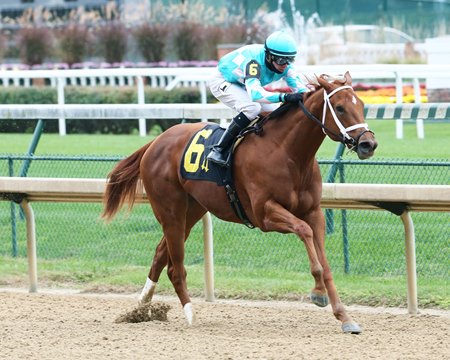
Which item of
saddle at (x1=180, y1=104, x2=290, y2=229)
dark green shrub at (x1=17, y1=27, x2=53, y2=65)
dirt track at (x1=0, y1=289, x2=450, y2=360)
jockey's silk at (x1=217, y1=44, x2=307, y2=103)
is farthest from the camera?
dark green shrub at (x1=17, y1=27, x2=53, y2=65)

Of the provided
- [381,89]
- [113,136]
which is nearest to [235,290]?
[113,136]

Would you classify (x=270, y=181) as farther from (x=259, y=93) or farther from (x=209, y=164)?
(x=209, y=164)

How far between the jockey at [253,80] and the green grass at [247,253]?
159 cm

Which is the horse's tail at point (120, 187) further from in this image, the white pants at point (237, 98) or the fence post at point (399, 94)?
the fence post at point (399, 94)

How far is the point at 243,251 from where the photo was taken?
9828 millimetres

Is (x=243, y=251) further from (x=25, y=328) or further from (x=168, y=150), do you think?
(x=25, y=328)

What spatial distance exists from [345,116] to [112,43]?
55.7 feet

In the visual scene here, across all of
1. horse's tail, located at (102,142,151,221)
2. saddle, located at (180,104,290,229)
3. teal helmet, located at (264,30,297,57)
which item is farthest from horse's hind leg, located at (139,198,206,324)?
teal helmet, located at (264,30,297,57)

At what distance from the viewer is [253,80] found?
7324mm

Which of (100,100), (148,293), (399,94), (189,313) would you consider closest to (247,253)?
(148,293)

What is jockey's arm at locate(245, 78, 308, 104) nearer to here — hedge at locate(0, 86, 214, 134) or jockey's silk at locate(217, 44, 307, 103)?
jockey's silk at locate(217, 44, 307, 103)

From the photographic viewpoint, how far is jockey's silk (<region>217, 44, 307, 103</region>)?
728 centimetres

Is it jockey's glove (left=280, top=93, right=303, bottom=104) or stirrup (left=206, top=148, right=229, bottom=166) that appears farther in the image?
stirrup (left=206, top=148, right=229, bottom=166)

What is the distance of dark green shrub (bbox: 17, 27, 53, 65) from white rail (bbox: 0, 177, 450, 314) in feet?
49.4
